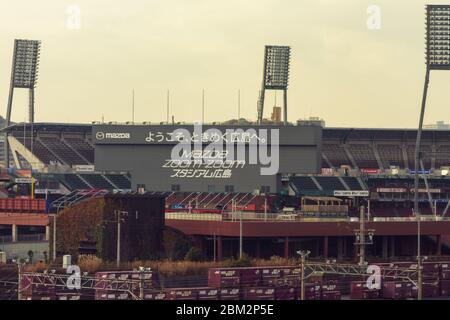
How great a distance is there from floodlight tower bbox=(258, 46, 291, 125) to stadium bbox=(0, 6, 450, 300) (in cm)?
21

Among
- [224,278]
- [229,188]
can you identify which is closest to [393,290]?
[224,278]

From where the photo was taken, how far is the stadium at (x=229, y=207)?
87.3m

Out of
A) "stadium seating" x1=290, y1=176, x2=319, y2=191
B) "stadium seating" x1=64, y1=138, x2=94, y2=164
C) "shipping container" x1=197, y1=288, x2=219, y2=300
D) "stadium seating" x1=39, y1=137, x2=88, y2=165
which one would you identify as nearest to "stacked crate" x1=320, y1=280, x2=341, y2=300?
"shipping container" x1=197, y1=288, x2=219, y2=300

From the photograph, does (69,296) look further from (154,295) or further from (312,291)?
(312,291)

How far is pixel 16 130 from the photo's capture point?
17538cm

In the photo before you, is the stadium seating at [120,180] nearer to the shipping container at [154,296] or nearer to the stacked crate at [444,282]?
the stacked crate at [444,282]

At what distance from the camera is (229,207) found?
140m

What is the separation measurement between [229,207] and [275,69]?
138 feet

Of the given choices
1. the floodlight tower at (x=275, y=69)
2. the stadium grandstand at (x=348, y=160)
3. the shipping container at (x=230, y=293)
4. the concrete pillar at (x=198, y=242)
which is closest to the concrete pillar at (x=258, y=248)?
the concrete pillar at (x=198, y=242)

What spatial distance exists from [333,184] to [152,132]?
26.5 metres

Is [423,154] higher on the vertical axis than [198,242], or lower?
higher

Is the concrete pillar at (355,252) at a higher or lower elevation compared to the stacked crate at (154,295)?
lower

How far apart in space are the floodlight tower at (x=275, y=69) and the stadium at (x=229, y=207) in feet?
0.68
